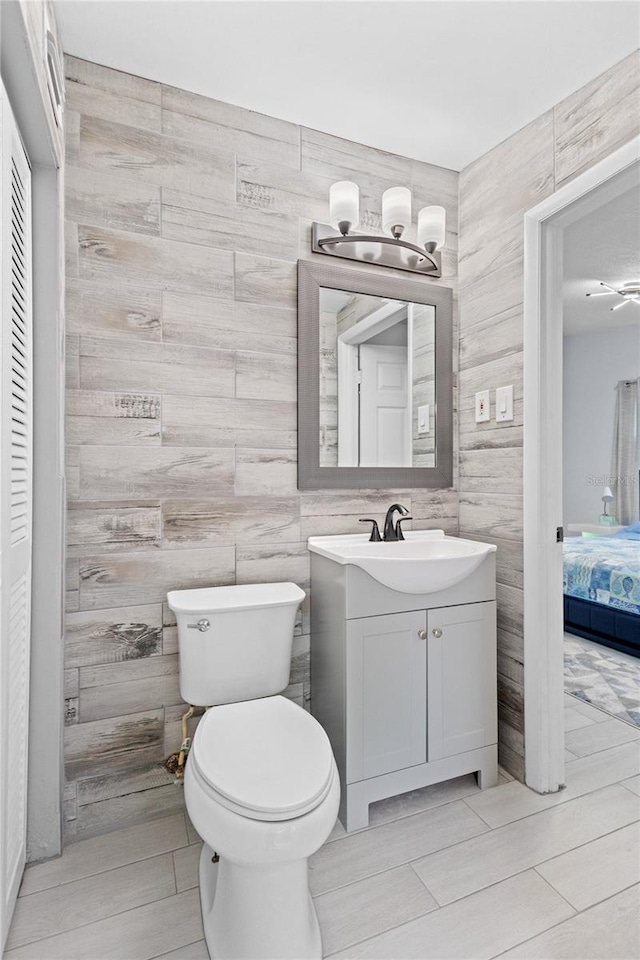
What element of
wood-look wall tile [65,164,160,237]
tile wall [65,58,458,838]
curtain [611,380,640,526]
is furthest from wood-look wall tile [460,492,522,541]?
curtain [611,380,640,526]

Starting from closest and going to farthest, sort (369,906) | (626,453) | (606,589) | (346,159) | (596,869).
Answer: (369,906) → (596,869) → (346,159) → (606,589) → (626,453)

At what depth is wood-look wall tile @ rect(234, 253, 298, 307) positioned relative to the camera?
6.28 ft

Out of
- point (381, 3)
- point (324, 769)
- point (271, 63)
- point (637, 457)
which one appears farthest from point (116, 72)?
point (637, 457)

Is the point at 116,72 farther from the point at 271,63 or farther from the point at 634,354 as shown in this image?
the point at 634,354

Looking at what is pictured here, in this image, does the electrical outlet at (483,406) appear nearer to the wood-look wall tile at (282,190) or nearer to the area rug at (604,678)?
the wood-look wall tile at (282,190)

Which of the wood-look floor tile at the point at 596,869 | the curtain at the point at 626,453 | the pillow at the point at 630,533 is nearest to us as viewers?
the wood-look floor tile at the point at 596,869

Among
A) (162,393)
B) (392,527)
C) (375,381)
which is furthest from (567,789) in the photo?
(162,393)

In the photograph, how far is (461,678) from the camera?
6.14 feet

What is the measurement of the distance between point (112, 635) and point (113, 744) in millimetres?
365

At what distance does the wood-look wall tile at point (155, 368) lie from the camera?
5.63ft

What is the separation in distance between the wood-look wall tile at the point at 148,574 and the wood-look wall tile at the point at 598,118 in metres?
1.81

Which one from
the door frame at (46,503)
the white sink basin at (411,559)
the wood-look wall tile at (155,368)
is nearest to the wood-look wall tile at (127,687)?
the door frame at (46,503)

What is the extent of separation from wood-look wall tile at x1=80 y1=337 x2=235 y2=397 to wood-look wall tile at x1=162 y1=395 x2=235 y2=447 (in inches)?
1.2

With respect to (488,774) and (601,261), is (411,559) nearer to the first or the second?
(488,774)
